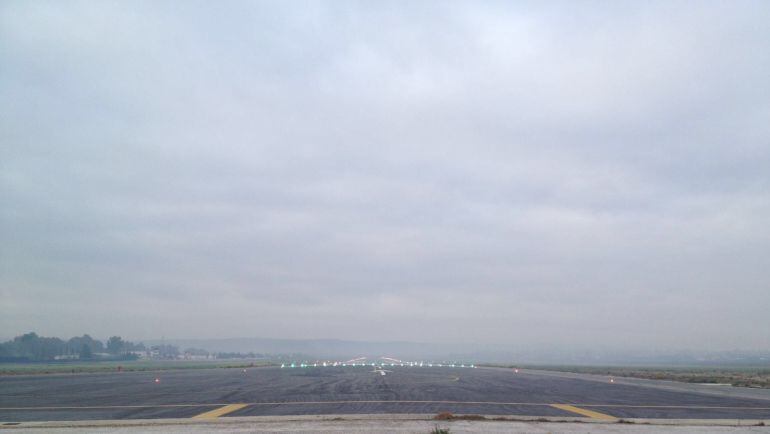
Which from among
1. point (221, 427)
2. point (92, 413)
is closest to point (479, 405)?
point (221, 427)

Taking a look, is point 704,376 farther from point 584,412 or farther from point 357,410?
point 357,410

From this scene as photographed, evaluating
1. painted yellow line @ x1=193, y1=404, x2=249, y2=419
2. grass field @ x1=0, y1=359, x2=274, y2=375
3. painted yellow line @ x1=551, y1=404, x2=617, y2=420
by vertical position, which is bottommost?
grass field @ x1=0, y1=359, x2=274, y2=375

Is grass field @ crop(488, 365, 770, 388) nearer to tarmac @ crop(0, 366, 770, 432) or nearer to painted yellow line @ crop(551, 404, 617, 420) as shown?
tarmac @ crop(0, 366, 770, 432)

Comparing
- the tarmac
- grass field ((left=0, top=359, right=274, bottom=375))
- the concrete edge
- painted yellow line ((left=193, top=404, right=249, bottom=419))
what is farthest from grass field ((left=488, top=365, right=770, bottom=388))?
grass field ((left=0, top=359, right=274, bottom=375))

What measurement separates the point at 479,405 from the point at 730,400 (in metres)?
15.7

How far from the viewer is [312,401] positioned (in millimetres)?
28312

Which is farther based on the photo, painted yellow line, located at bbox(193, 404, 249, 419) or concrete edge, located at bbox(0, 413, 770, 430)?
painted yellow line, located at bbox(193, 404, 249, 419)

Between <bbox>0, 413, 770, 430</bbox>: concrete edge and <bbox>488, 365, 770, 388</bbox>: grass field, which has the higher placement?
<bbox>0, 413, 770, 430</bbox>: concrete edge

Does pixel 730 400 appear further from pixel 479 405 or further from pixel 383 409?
pixel 383 409

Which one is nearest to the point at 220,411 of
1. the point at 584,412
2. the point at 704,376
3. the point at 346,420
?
the point at 346,420

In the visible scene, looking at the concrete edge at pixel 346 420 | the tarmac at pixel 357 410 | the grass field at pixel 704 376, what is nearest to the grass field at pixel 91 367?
the tarmac at pixel 357 410

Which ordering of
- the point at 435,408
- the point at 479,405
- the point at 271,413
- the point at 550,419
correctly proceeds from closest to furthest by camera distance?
the point at 550,419 → the point at 271,413 → the point at 435,408 → the point at 479,405

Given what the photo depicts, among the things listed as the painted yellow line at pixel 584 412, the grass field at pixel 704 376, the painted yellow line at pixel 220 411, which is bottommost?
the grass field at pixel 704 376

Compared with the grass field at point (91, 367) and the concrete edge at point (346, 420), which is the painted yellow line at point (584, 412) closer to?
the concrete edge at point (346, 420)
